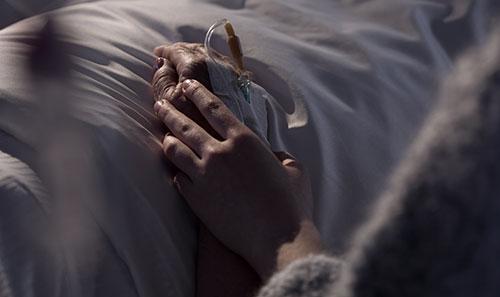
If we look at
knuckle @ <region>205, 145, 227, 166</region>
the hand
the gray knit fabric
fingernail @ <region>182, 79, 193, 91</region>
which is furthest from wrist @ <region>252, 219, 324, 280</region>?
the gray knit fabric

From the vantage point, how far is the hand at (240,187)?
0.86m

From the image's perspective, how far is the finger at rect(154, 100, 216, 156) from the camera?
3.03ft

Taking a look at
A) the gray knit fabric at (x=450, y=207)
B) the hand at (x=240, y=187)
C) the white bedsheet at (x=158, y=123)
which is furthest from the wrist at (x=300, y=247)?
the gray knit fabric at (x=450, y=207)

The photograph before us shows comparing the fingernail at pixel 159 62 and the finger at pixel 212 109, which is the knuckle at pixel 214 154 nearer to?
the finger at pixel 212 109

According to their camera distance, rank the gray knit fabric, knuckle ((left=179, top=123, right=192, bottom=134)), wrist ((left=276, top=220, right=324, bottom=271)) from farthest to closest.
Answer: knuckle ((left=179, top=123, right=192, bottom=134))
wrist ((left=276, top=220, right=324, bottom=271))
the gray knit fabric

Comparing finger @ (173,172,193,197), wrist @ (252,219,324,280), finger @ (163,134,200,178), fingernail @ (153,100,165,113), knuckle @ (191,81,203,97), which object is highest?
knuckle @ (191,81,203,97)

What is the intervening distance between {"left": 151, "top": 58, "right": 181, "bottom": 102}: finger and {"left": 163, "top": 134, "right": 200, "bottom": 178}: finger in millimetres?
67

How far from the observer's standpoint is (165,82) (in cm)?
98

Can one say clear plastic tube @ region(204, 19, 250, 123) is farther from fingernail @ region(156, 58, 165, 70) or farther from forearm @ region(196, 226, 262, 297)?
forearm @ region(196, 226, 262, 297)

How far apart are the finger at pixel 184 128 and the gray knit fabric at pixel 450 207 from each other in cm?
50

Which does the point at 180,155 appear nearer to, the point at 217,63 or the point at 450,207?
the point at 217,63

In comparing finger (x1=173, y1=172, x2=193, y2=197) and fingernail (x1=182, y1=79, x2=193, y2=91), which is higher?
fingernail (x1=182, y1=79, x2=193, y2=91)

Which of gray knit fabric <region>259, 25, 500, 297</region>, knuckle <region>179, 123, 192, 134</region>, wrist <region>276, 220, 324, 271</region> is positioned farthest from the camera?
knuckle <region>179, 123, 192, 134</region>

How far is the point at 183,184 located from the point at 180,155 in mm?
32
